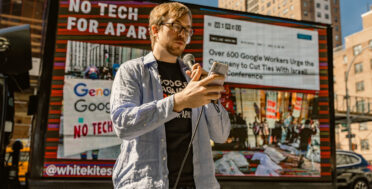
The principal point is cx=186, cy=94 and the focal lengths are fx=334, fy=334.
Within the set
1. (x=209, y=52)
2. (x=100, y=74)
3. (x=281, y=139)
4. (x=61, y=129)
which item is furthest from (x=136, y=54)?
(x=281, y=139)

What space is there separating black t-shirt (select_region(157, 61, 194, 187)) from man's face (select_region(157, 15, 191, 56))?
0.15 metres

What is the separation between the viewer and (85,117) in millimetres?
4445

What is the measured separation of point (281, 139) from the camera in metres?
5.14

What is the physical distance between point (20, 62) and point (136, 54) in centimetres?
152

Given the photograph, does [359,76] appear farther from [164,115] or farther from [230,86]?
[164,115]

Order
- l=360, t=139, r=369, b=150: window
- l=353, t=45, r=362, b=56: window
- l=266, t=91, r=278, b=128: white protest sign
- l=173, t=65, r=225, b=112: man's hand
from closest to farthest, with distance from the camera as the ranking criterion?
l=173, t=65, r=225, b=112: man's hand < l=266, t=91, r=278, b=128: white protest sign < l=360, t=139, r=369, b=150: window < l=353, t=45, r=362, b=56: window

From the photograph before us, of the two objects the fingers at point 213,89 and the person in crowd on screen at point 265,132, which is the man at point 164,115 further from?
the person in crowd on screen at point 265,132

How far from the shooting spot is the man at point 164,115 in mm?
1464

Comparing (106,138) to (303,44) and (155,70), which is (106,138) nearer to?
(155,70)

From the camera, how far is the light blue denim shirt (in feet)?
4.84

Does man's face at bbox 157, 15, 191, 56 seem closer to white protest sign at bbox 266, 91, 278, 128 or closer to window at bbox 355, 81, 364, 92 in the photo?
white protest sign at bbox 266, 91, 278, 128

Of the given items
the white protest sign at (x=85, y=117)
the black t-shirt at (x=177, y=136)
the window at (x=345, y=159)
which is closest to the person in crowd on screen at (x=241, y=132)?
the white protest sign at (x=85, y=117)

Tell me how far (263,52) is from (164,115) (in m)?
4.17

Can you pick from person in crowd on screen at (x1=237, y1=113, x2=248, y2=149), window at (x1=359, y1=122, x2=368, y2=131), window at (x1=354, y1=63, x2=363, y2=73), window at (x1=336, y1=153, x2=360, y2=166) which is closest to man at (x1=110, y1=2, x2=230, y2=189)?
person in crowd on screen at (x1=237, y1=113, x2=248, y2=149)
